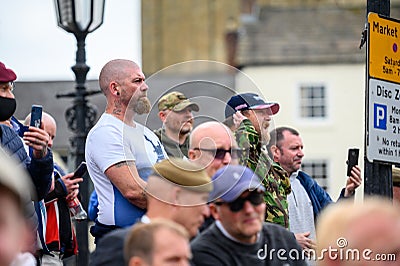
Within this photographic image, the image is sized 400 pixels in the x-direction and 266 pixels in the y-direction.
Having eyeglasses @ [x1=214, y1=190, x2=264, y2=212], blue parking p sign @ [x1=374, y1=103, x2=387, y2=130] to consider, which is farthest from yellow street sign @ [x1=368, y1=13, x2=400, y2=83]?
eyeglasses @ [x1=214, y1=190, x2=264, y2=212]

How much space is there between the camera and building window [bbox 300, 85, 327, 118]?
46.8 metres

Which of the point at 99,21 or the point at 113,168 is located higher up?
the point at 99,21

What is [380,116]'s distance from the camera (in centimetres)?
815

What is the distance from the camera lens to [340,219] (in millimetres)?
4602

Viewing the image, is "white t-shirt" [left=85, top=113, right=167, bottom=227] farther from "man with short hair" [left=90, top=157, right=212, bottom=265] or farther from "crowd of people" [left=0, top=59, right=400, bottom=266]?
"man with short hair" [left=90, top=157, right=212, bottom=265]

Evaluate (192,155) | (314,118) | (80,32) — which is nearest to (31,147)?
(192,155)

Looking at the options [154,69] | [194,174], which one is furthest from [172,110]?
[154,69]

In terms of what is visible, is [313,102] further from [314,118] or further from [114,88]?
[114,88]

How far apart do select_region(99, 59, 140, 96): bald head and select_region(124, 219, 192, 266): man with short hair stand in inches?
102

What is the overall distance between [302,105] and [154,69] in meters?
26.5

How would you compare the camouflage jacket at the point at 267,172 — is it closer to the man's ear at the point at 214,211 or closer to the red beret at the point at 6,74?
the man's ear at the point at 214,211

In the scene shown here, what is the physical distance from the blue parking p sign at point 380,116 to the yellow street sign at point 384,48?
0.20 metres

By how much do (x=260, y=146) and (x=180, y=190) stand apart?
1624mm

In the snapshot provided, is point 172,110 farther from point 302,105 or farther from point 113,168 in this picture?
point 302,105
